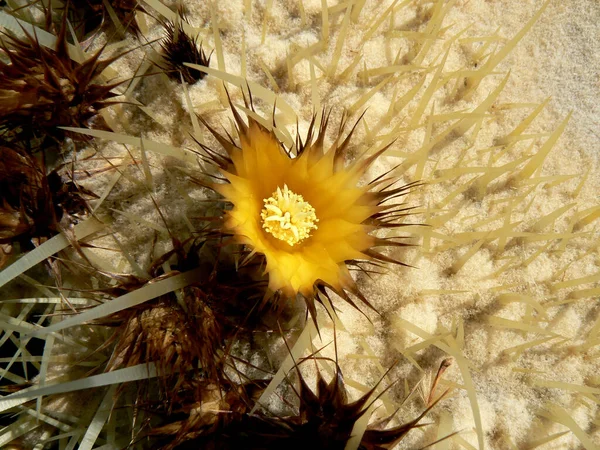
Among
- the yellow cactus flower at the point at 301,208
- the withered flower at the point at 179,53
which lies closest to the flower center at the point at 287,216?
the yellow cactus flower at the point at 301,208

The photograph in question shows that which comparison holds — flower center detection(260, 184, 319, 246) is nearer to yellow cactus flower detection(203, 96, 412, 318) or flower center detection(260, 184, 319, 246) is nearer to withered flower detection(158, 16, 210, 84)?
yellow cactus flower detection(203, 96, 412, 318)

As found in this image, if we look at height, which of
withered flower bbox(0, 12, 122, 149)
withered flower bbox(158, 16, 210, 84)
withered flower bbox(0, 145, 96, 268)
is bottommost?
withered flower bbox(0, 145, 96, 268)

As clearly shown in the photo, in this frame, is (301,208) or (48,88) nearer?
(48,88)

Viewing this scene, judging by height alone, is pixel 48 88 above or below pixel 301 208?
above

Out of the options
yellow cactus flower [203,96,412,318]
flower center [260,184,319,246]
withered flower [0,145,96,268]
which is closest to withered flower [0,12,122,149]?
withered flower [0,145,96,268]

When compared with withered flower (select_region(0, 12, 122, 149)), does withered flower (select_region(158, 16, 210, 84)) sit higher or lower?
higher

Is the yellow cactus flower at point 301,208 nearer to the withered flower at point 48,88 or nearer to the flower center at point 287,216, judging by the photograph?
the flower center at point 287,216

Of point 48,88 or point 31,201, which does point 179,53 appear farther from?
point 31,201

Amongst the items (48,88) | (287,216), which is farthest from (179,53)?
(287,216)

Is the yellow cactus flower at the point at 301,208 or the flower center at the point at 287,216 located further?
the flower center at the point at 287,216
